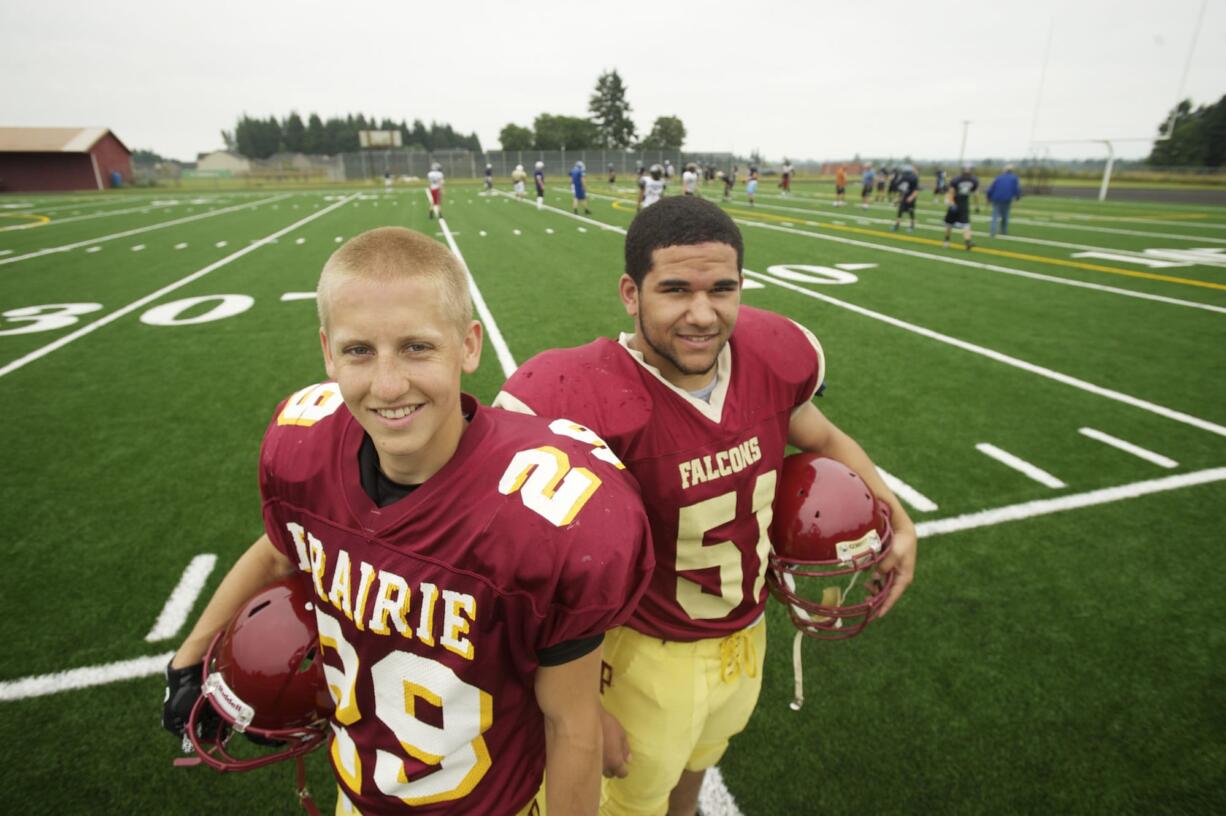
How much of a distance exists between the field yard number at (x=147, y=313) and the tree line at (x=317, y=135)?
121433 millimetres

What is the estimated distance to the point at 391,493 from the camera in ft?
4.50

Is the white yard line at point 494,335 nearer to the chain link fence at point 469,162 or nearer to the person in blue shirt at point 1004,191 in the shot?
the person in blue shirt at point 1004,191

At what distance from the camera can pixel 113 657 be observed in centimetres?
287

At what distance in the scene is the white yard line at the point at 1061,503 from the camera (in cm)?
379

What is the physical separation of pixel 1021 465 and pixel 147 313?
10399 mm

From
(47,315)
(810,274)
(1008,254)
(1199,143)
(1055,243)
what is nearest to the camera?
(47,315)

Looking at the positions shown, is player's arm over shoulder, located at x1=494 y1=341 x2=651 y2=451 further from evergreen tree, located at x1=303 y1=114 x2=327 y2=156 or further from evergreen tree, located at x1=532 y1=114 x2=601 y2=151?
evergreen tree, located at x1=303 y1=114 x2=327 y2=156

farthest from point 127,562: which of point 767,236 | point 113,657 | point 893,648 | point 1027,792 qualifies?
point 767,236

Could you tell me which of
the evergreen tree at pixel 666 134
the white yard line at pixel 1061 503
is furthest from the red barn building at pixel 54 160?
the evergreen tree at pixel 666 134

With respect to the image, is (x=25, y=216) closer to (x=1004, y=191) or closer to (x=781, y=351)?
(x=781, y=351)

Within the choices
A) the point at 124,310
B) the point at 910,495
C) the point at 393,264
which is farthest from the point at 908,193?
the point at 393,264

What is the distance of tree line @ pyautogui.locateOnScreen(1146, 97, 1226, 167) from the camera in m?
50.7

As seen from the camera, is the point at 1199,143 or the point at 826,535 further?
the point at 1199,143

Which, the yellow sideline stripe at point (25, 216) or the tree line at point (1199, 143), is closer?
the yellow sideline stripe at point (25, 216)
